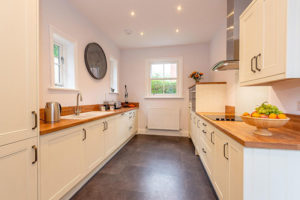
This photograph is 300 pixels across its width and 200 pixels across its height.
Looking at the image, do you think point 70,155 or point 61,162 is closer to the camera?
point 61,162

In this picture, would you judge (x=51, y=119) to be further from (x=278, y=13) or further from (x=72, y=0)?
(x=278, y=13)

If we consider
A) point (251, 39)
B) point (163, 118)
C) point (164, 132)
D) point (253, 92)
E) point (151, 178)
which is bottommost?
point (151, 178)

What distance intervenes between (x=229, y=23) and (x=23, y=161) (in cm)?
287

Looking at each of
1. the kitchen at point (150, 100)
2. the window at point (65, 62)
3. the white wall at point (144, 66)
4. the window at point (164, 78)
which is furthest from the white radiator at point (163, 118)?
the window at point (65, 62)

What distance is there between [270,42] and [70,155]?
2.16 metres

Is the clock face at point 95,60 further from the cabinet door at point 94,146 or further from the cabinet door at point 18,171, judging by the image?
the cabinet door at point 18,171

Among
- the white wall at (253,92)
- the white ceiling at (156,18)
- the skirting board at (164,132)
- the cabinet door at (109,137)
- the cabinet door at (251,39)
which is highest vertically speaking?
the white ceiling at (156,18)

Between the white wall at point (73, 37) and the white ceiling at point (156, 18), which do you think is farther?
the white ceiling at point (156, 18)

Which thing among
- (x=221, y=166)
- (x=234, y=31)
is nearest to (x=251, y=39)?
(x=234, y=31)

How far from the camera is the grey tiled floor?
1.62 meters

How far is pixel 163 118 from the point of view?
13.3 ft

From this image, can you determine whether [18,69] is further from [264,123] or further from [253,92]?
[253,92]

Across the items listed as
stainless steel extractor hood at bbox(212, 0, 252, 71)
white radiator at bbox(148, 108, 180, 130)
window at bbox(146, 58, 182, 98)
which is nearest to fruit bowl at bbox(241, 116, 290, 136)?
stainless steel extractor hood at bbox(212, 0, 252, 71)

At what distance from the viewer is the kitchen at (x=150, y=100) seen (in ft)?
3.03
